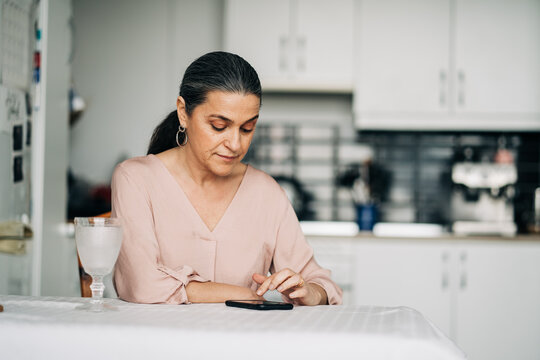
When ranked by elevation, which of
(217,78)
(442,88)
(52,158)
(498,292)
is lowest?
(498,292)

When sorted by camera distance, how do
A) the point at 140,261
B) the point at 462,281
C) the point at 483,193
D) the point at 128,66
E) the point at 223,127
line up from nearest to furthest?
1. the point at 140,261
2. the point at 223,127
3. the point at 462,281
4. the point at 483,193
5. the point at 128,66

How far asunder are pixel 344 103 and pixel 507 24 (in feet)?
3.42

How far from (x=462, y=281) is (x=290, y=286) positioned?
2161 millimetres

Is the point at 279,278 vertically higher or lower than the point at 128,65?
lower

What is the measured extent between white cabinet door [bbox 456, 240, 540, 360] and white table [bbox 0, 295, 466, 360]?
232 cm

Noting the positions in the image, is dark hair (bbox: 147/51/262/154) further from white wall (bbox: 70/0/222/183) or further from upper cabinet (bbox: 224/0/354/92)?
white wall (bbox: 70/0/222/183)

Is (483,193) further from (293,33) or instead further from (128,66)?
(128,66)

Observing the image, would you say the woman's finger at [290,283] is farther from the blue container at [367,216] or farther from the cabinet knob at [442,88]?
the cabinet knob at [442,88]

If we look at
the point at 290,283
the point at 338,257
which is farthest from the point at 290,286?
the point at 338,257

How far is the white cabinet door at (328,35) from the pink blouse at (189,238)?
5.98ft

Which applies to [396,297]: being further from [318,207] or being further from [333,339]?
[333,339]

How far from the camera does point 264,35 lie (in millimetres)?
3451

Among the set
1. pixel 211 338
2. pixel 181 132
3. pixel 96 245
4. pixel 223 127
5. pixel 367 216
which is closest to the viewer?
pixel 211 338

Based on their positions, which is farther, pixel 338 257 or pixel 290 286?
pixel 338 257
